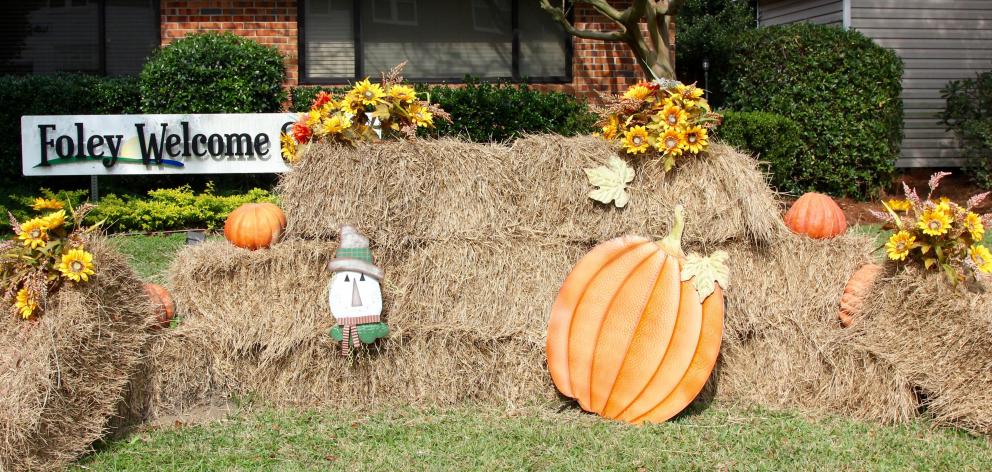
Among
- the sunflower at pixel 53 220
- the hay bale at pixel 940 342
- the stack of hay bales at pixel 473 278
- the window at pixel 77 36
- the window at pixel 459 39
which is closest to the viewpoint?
the sunflower at pixel 53 220

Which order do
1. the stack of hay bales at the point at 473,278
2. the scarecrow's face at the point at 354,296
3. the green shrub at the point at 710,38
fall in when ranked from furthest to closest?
the green shrub at the point at 710,38 < the stack of hay bales at the point at 473,278 < the scarecrow's face at the point at 354,296

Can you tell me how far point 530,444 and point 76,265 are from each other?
84.1 inches

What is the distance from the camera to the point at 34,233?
3.93 metres

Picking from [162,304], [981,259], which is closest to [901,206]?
[981,259]

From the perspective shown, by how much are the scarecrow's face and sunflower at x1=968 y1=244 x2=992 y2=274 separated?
2.88 metres

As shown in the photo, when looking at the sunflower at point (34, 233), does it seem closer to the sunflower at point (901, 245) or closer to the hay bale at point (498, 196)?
the hay bale at point (498, 196)

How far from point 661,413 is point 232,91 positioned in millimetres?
7351

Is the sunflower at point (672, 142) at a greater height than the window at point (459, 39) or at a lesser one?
lesser

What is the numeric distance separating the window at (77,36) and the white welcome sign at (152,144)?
2974mm

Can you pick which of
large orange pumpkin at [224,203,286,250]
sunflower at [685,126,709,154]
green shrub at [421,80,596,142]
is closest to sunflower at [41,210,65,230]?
large orange pumpkin at [224,203,286,250]

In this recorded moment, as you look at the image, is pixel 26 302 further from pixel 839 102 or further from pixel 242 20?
pixel 839 102

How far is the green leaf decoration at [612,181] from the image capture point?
15.6 feet

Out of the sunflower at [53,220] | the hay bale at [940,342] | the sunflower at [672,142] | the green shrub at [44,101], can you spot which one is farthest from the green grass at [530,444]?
the green shrub at [44,101]

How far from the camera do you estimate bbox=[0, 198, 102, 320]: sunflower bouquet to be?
3844mm
